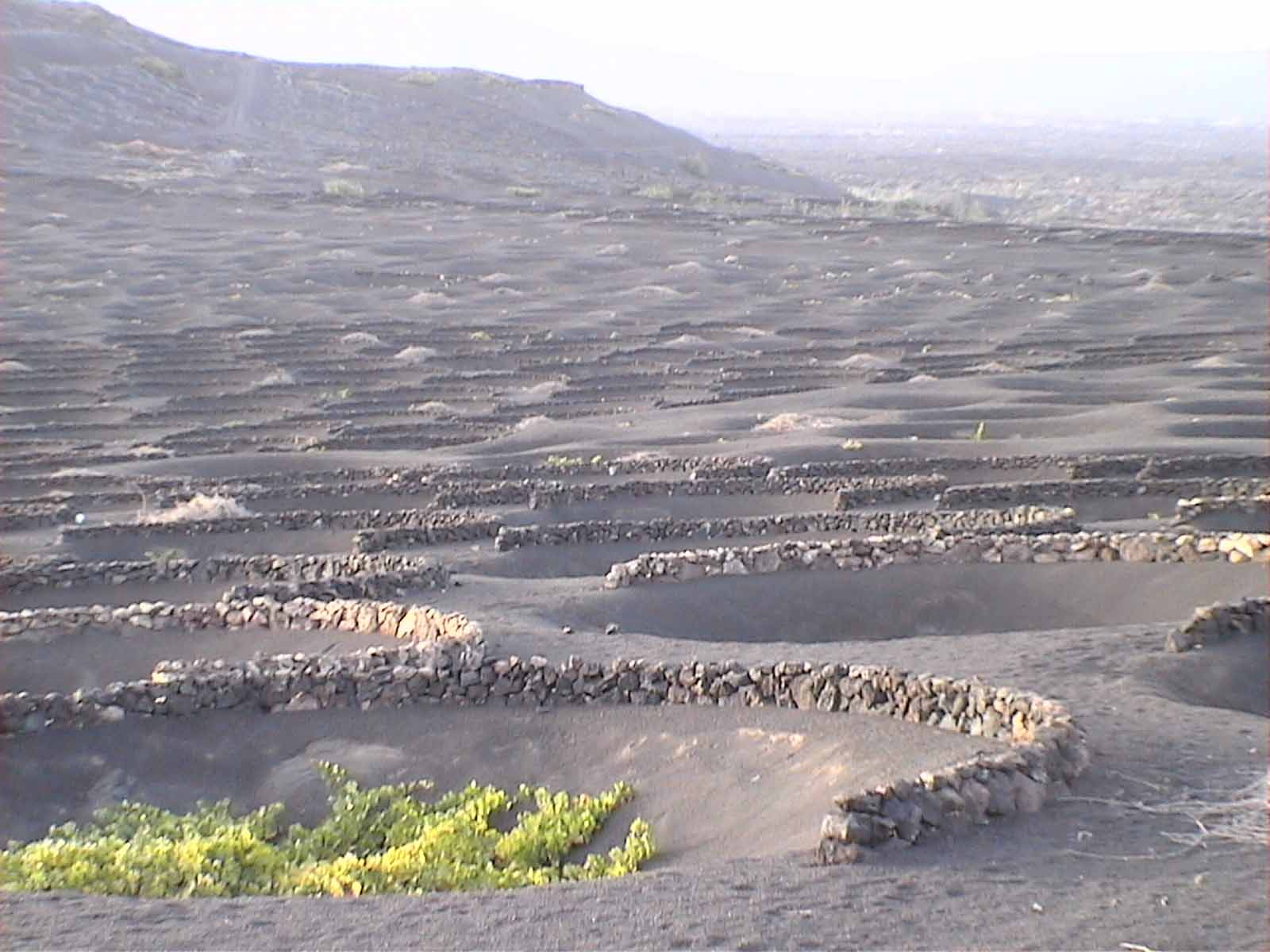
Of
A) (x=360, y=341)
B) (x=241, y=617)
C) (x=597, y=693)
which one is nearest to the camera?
(x=597, y=693)

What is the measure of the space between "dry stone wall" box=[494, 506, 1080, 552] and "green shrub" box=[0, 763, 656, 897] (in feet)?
28.5

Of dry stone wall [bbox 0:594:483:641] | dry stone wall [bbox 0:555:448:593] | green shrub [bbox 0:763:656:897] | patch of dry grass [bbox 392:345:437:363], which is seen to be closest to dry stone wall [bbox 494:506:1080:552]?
dry stone wall [bbox 0:555:448:593]

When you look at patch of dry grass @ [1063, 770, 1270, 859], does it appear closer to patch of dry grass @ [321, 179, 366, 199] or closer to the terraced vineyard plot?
the terraced vineyard plot

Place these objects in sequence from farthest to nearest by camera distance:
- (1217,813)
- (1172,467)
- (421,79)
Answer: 1. (421,79)
2. (1172,467)
3. (1217,813)

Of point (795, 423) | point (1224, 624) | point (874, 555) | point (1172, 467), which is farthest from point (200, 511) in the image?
point (1224, 624)

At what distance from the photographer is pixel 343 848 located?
10.2 m

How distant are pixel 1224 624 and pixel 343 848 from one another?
698cm

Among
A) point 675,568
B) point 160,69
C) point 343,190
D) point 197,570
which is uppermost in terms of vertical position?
point 160,69

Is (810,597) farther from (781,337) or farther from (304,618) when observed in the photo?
(781,337)

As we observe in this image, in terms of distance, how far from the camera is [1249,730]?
33.6 feet

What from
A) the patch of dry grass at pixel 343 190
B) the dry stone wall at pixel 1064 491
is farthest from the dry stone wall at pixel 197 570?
the patch of dry grass at pixel 343 190

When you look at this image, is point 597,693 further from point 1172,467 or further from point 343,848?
point 1172,467

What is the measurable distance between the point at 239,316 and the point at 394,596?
3516 centimetres

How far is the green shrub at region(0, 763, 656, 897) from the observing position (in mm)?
8719
